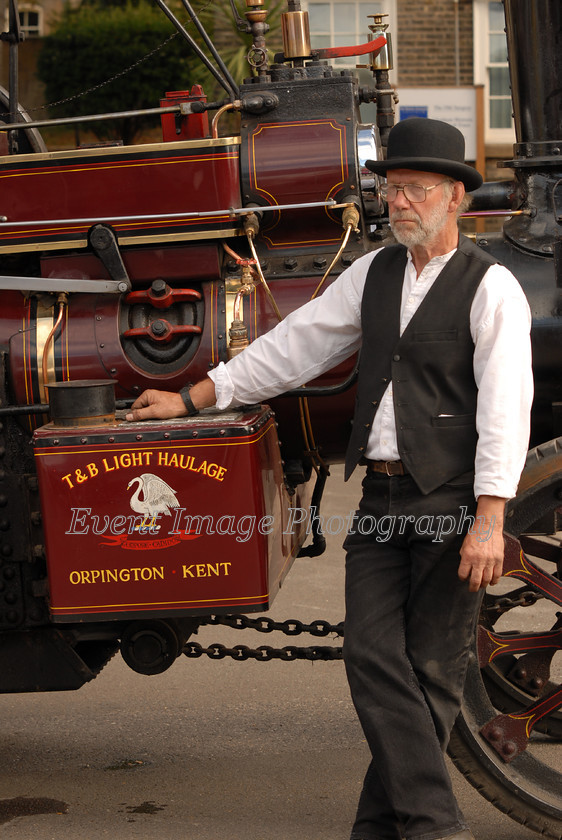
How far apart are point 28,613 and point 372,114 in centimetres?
773

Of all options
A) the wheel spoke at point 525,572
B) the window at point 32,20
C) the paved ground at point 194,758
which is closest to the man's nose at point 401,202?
the wheel spoke at point 525,572

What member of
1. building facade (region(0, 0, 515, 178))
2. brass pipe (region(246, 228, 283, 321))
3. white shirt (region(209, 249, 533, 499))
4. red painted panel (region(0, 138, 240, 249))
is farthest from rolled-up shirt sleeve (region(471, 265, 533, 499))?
building facade (region(0, 0, 515, 178))

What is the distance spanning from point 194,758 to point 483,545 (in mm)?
1647

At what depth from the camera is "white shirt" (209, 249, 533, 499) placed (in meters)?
2.44

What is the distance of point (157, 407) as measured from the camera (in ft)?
9.34

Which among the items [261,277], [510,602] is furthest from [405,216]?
[510,602]

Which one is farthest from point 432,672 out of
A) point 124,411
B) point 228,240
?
point 228,240

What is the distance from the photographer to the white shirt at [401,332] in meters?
2.44

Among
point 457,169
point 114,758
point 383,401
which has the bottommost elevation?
point 114,758

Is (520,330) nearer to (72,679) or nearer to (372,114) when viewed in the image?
(72,679)

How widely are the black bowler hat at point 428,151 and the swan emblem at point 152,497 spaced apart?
2.99 ft

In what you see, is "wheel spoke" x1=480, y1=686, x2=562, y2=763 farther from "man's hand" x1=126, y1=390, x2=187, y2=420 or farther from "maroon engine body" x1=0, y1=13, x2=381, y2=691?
"man's hand" x1=126, y1=390, x2=187, y2=420

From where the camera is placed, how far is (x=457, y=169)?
254 cm

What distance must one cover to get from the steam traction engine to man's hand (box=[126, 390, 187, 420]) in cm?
6
